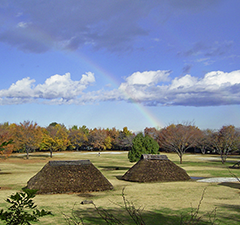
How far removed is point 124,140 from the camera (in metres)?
97.1

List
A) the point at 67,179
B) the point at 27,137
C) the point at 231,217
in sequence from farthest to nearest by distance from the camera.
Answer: the point at 27,137, the point at 67,179, the point at 231,217

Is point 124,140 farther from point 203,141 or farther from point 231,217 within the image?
point 231,217

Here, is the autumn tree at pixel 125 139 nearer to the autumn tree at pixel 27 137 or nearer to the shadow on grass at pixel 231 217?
the autumn tree at pixel 27 137

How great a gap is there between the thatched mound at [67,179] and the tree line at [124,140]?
4.22 meters

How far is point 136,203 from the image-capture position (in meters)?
13.7

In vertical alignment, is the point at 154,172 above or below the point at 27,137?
below

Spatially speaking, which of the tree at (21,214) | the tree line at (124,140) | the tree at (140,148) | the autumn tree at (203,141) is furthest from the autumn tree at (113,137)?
the tree at (21,214)

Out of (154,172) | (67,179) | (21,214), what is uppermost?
(21,214)

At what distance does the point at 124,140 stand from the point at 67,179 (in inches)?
3149

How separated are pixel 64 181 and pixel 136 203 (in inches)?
231

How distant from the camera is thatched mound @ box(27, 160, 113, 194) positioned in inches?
667

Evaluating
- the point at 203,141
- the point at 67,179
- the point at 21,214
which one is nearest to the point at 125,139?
the point at 203,141

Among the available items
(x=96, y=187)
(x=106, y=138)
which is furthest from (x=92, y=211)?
(x=106, y=138)

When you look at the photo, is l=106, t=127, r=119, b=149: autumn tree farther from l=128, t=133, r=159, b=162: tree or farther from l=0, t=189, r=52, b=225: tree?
l=0, t=189, r=52, b=225: tree
